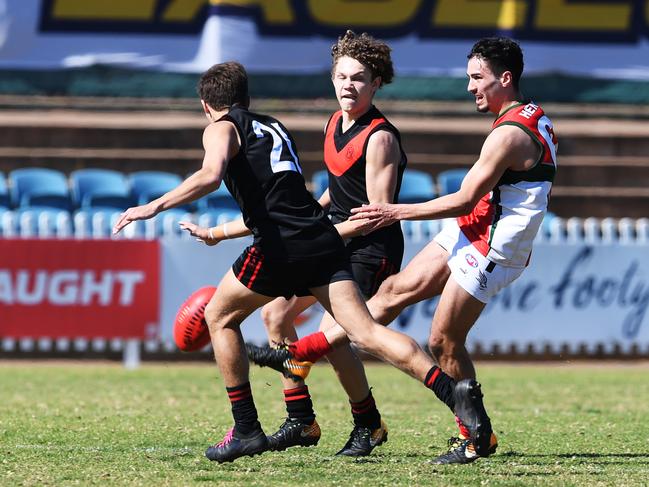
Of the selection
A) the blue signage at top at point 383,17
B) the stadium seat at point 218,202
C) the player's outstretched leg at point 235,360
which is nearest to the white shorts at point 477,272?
the player's outstretched leg at point 235,360

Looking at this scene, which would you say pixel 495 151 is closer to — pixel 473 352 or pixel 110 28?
pixel 473 352

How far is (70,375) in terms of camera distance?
13.0m

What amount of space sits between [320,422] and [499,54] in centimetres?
328

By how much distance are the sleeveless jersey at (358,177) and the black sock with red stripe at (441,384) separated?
0.98 m

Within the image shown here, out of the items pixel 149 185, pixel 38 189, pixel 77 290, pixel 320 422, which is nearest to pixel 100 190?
pixel 149 185

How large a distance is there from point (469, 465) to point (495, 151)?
1632 mm

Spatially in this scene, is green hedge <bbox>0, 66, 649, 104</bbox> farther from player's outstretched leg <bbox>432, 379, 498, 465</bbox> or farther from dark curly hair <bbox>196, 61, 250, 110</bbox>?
player's outstretched leg <bbox>432, 379, 498, 465</bbox>

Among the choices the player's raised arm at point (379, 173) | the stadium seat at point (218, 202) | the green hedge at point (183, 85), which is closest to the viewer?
the player's raised arm at point (379, 173)

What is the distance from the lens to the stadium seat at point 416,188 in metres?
15.6

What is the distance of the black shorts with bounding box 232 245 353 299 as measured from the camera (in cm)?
639

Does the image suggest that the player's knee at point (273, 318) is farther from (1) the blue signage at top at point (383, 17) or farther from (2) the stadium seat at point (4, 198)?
(1) the blue signage at top at point (383, 17)

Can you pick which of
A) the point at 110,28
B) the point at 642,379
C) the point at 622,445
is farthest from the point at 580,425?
the point at 110,28

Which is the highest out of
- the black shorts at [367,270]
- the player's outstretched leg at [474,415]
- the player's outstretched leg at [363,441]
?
the black shorts at [367,270]

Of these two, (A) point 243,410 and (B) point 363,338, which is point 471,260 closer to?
(B) point 363,338
